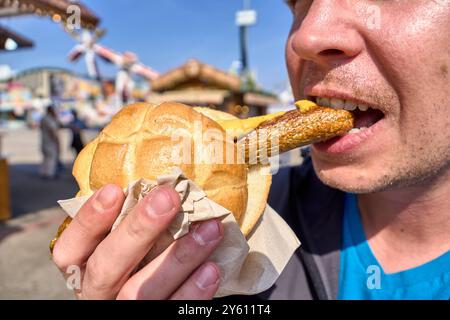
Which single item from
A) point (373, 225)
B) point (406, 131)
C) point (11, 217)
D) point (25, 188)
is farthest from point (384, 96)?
point (25, 188)

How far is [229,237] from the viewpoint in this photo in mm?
1205

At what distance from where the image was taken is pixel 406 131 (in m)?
1.33

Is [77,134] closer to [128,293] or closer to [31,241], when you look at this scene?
[31,241]

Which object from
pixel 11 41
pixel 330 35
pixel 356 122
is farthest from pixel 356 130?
pixel 11 41

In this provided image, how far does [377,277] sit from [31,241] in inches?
216

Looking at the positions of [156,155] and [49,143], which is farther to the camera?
[49,143]

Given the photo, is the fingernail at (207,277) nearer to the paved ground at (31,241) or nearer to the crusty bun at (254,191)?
the crusty bun at (254,191)

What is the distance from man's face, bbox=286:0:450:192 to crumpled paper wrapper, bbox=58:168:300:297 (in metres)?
0.41

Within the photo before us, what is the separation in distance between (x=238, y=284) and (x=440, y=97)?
1.11m

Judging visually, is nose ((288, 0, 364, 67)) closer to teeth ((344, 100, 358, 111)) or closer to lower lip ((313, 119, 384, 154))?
teeth ((344, 100, 358, 111))

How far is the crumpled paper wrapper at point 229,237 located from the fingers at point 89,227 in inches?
1.6

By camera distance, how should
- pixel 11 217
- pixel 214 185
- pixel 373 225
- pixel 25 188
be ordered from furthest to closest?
pixel 25 188, pixel 11 217, pixel 373 225, pixel 214 185

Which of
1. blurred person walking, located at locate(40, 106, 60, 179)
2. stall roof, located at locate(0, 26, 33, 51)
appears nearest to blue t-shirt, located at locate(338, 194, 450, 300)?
stall roof, located at locate(0, 26, 33, 51)
